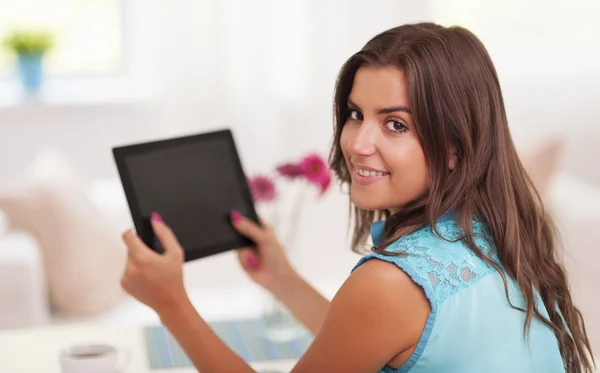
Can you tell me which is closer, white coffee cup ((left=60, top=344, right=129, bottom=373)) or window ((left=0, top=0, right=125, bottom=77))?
white coffee cup ((left=60, top=344, right=129, bottom=373))

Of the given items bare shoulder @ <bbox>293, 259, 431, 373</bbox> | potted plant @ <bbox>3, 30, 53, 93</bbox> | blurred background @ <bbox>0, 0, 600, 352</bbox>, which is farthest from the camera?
potted plant @ <bbox>3, 30, 53, 93</bbox>

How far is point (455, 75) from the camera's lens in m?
1.34

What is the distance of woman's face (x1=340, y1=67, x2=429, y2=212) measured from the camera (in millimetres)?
1342

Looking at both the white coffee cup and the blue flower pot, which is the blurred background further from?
the white coffee cup

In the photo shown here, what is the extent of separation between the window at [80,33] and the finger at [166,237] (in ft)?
9.12

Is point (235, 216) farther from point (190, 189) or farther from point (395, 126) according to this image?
point (395, 126)

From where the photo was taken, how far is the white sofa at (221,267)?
2.15 m

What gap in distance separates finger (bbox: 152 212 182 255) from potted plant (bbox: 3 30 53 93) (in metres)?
2.66

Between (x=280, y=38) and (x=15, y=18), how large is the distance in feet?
4.00

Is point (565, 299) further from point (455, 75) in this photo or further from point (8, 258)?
point (8, 258)

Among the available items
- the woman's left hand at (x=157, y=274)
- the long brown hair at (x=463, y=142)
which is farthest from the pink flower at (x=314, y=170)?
the long brown hair at (x=463, y=142)

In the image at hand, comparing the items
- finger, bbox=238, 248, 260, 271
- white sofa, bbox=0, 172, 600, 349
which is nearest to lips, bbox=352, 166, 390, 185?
finger, bbox=238, 248, 260, 271

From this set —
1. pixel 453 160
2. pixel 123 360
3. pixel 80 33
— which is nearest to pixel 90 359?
pixel 123 360

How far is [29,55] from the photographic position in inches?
161
